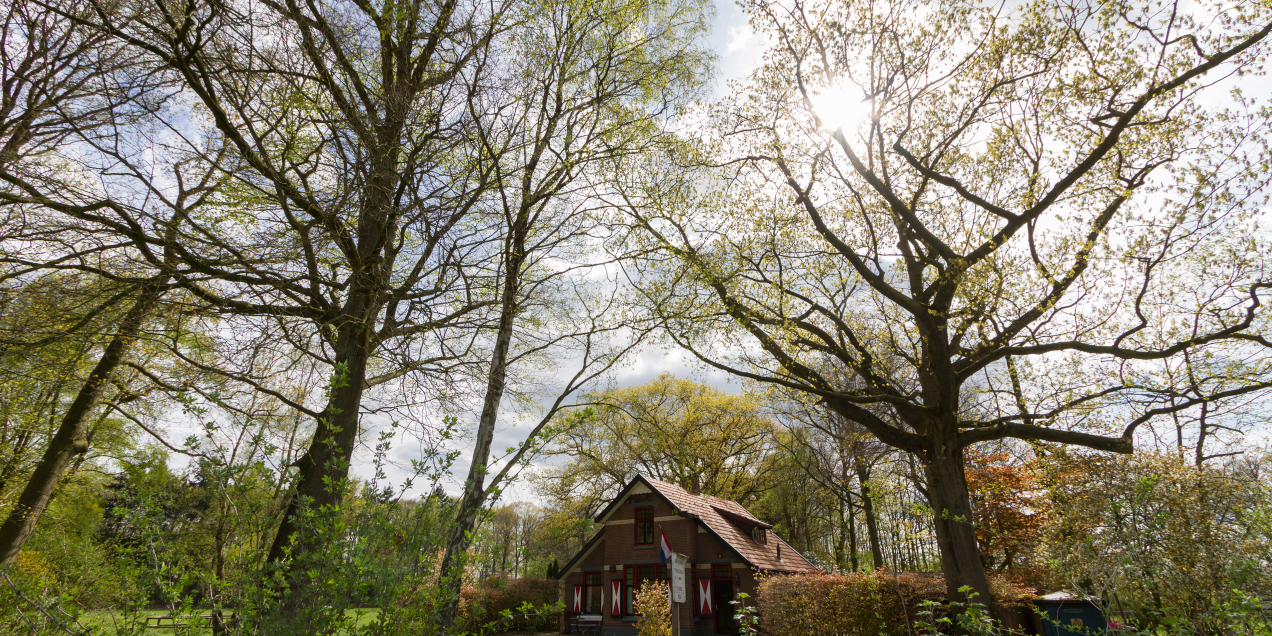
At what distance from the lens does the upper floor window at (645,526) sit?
Result: 69.0 ft

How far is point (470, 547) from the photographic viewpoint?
3.46 m

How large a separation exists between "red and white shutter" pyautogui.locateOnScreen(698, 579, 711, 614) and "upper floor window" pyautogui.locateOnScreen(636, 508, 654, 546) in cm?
253

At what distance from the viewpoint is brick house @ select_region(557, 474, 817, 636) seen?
19.1 meters

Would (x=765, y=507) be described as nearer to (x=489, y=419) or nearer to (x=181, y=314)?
(x=489, y=419)

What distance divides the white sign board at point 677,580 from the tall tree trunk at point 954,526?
417 centimetres

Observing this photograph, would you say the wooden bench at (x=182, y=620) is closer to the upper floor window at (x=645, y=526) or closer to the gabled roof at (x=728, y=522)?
the gabled roof at (x=728, y=522)

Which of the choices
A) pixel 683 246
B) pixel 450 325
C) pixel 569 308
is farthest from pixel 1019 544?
pixel 450 325

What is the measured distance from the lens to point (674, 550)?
18828 millimetres

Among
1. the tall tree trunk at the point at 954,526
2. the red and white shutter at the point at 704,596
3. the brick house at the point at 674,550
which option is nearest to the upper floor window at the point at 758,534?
the brick house at the point at 674,550

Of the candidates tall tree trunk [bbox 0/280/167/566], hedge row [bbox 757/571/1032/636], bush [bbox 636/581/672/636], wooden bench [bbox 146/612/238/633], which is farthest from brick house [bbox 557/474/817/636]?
wooden bench [bbox 146/612/238/633]

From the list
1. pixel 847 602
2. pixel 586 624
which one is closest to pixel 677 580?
pixel 847 602

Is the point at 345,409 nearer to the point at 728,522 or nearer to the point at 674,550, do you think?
the point at 674,550

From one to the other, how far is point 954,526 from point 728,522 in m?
14.4

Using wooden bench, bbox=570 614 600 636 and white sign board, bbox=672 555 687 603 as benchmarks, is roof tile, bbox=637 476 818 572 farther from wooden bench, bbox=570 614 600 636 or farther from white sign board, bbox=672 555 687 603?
white sign board, bbox=672 555 687 603
